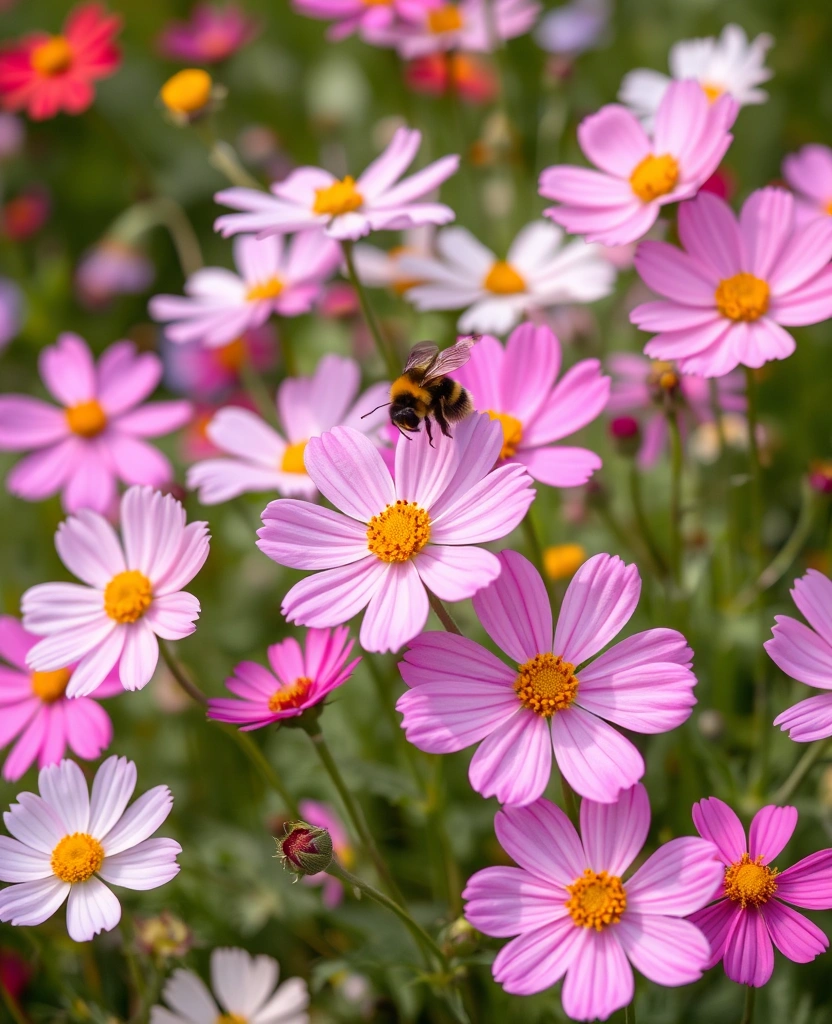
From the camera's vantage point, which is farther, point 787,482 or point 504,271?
point 787,482

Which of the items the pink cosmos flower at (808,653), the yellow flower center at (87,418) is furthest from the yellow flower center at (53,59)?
the pink cosmos flower at (808,653)

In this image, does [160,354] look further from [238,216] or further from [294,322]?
[238,216]

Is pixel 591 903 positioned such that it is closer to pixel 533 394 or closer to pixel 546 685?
pixel 546 685

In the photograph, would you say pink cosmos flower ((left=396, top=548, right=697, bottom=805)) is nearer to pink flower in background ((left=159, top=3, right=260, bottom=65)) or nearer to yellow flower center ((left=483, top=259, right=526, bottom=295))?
yellow flower center ((left=483, top=259, right=526, bottom=295))

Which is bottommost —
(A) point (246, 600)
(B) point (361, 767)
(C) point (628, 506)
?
(B) point (361, 767)

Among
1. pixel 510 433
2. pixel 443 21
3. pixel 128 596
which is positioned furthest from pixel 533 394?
pixel 443 21

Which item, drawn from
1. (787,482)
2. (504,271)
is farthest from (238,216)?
(787,482)
